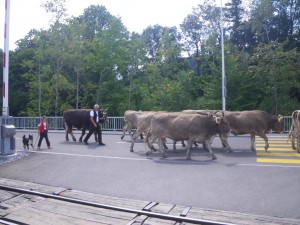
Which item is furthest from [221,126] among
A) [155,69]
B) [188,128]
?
[155,69]

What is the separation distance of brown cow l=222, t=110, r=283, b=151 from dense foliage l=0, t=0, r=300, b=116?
13352 millimetres

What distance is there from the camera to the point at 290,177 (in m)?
8.70

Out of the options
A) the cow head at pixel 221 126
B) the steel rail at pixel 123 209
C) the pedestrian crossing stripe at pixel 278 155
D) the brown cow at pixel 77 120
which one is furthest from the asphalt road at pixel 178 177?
the brown cow at pixel 77 120

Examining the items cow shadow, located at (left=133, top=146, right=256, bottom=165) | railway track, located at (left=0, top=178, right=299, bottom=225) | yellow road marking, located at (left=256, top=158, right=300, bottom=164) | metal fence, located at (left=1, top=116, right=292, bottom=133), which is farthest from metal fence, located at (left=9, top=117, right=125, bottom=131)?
railway track, located at (left=0, top=178, right=299, bottom=225)

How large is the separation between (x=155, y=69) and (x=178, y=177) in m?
25.7

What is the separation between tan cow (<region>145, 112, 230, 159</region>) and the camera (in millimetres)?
11727

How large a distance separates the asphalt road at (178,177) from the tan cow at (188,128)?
0.74 m

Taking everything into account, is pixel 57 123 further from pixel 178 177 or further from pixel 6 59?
pixel 178 177

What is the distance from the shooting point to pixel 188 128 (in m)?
11.8

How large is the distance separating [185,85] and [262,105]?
830 cm

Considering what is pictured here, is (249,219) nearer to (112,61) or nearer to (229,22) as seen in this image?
(112,61)

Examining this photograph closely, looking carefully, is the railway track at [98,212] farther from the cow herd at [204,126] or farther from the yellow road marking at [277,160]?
the yellow road marking at [277,160]

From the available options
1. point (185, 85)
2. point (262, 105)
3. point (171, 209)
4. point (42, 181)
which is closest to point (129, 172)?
point (42, 181)

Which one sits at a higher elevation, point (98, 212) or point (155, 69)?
point (155, 69)
